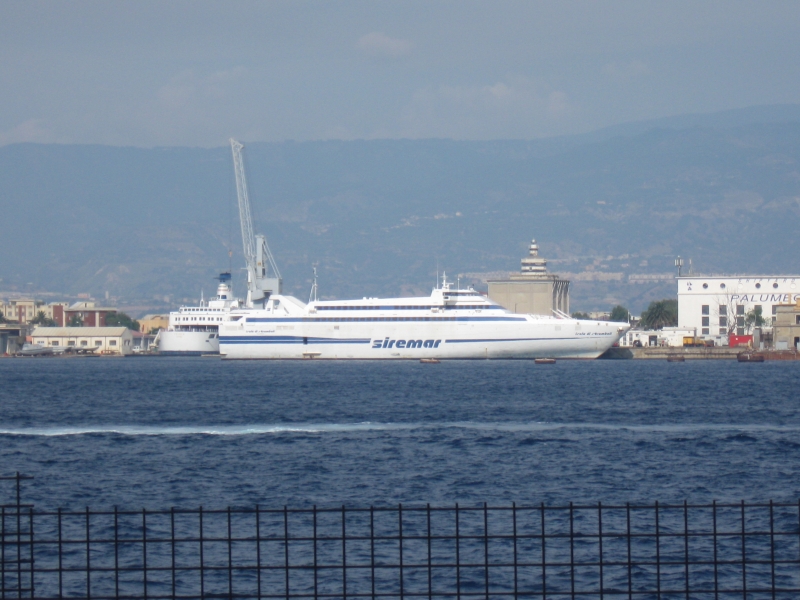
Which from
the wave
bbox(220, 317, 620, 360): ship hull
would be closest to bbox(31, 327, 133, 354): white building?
bbox(220, 317, 620, 360): ship hull

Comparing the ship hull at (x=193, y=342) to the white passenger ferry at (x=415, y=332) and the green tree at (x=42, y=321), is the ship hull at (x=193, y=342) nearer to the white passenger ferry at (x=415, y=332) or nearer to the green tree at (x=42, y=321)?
the white passenger ferry at (x=415, y=332)

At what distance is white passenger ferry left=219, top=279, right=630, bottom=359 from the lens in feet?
314

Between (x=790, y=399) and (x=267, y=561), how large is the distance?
36.0 m

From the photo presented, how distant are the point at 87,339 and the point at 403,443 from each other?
401 feet

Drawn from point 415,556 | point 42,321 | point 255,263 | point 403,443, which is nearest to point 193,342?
point 255,263

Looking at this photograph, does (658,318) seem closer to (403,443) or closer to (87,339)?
(87,339)

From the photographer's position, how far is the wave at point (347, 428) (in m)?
35.6

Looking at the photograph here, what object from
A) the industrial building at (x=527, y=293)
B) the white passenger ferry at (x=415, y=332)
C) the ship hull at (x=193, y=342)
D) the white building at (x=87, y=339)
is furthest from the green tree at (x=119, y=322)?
the white passenger ferry at (x=415, y=332)

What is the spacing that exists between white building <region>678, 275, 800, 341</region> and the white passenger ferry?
4194 cm

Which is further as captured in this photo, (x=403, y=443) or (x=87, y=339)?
(x=87, y=339)

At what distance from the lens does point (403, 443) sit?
108ft

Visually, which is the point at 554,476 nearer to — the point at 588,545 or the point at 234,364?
the point at 588,545

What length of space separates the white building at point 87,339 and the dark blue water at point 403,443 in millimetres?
88210

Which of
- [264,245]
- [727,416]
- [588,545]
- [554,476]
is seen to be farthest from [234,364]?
[588,545]
